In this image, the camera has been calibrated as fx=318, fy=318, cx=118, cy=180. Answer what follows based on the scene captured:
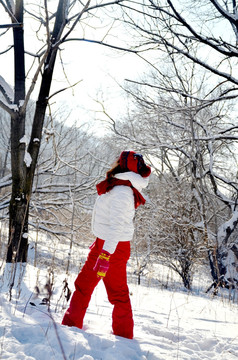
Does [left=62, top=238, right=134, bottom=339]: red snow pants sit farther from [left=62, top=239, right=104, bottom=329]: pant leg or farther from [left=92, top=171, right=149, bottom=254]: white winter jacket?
[left=92, top=171, right=149, bottom=254]: white winter jacket

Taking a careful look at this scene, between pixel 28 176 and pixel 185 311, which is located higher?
pixel 28 176

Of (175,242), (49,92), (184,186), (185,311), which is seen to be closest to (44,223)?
(175,242)

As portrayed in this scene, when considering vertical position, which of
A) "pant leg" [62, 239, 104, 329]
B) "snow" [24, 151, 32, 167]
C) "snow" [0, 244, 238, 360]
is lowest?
"snow" [0, 244, 238, 360]

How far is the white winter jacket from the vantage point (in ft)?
7.55

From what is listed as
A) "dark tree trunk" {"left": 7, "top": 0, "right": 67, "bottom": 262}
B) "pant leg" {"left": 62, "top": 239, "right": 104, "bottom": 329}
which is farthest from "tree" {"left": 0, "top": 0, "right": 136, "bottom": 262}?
"pant leg" {"left": 62, "top": 239, "right": 104, "bottom": 329}

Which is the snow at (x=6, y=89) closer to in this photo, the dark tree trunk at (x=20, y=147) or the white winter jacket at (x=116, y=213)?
the dark tree trunk at (x=20, y=147)

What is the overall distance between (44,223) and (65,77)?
500 cm

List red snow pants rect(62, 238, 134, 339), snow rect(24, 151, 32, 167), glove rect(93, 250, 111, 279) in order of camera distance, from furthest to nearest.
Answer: snow rect(24, 151, 32, 167)
red snow pants rect(62, 238, 134, 339)
glove rect(93, 250, 111, 279)

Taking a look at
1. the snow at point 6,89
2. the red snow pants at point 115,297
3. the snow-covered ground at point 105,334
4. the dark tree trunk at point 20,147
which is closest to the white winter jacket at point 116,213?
the red snow pants at point 115,297

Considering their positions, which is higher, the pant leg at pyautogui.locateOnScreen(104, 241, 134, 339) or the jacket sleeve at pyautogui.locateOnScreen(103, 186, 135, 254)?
the jacket sleeve at pyautogui.locateOnScreen(103, 186, 135, 254)

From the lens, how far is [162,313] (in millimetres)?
3229

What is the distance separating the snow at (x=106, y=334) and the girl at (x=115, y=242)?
16 centimetres

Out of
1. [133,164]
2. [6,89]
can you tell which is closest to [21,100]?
[6,89]

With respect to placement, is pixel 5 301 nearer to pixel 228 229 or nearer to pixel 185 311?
pixel 185 311
